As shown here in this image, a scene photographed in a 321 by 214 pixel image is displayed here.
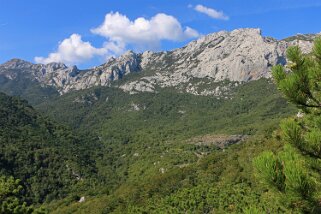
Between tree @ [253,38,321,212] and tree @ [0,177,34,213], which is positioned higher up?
tree @ [253,38,321,212]

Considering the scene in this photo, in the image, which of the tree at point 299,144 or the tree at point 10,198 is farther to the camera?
the tree at point 10,198

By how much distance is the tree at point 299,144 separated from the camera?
755cm

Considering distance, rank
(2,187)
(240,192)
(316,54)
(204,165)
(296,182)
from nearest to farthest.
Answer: (296,182) → (316,54) → (2,187) → (240,192) → (204,165)

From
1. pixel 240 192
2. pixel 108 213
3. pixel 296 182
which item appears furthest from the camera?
pixel 108 213

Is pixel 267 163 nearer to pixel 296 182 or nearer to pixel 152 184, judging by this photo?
pixel 296 182

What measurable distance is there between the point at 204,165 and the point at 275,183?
142m

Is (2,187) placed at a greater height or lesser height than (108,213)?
greater

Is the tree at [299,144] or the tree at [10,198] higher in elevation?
the tree at [299,144]

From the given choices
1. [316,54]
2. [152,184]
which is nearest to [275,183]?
[316,54]

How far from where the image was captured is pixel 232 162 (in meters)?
139

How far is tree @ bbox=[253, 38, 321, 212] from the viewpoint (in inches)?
297

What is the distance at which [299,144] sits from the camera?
942 centimetres

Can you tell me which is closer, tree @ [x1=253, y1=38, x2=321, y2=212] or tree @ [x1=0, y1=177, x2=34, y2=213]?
tree @ [x1=253, y1=38, x2=321, y2=212]

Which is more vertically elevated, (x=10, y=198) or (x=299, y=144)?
(x=299, y=144)
